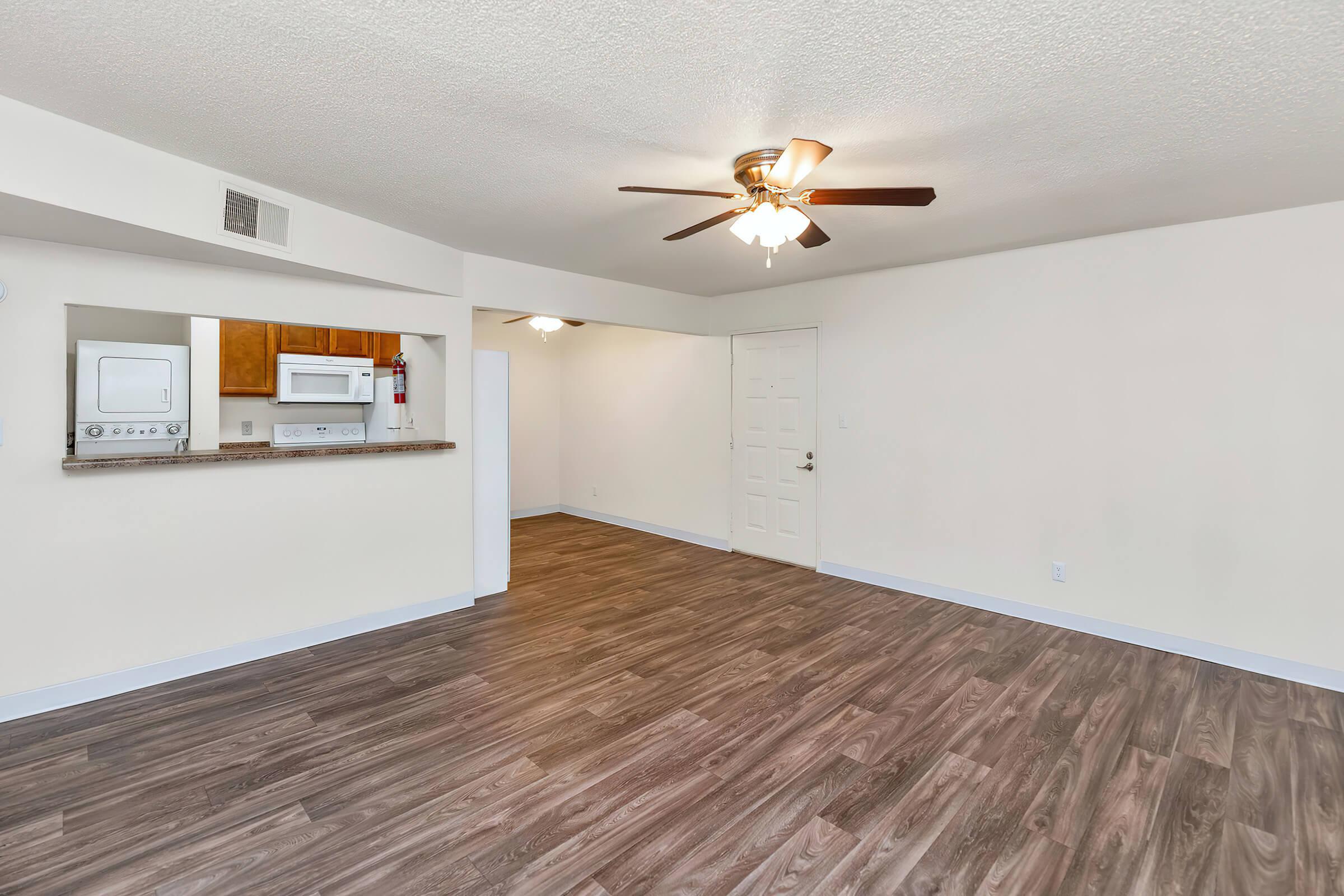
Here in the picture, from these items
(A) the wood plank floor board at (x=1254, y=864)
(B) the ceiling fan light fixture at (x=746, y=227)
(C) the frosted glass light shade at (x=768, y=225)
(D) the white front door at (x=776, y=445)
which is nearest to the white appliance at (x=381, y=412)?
(D) the white front door at (x=776, y=445)

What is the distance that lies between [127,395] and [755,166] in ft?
11.4

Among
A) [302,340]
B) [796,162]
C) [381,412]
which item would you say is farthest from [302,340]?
[796,162]

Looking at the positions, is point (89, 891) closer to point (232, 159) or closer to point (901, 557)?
point (232, 159)

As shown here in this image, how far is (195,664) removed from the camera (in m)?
3.15

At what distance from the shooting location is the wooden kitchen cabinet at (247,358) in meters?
5.09

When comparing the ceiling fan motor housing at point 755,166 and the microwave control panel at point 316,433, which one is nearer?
the ceiling fan motor housing at point 755,166

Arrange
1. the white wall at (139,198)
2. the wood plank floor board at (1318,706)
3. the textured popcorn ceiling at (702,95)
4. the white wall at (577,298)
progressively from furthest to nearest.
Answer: the white wall at (577,298) → the wood plank floor board at (1318,706) → the white wall at (139,198) → the textured popcorn ceiling at (702,95)

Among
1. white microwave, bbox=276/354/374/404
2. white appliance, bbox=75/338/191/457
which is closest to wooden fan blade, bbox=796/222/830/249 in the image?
white appliance, bbox=75/338/191/457

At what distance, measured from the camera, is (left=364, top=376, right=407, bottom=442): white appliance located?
5547 mm

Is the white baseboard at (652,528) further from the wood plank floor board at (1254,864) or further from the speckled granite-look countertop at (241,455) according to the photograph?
the wood plank floor board at (1254,864)

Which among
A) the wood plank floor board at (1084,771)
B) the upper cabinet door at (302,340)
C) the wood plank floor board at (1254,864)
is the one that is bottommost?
the wood plank floor board at (1254,864)

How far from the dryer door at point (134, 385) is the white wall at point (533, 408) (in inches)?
158

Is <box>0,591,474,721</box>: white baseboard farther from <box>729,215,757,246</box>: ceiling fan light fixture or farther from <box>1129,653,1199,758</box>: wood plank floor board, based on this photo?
<box>1129,653,1199,758</box>: wood plank floor board

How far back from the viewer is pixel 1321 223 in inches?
123
